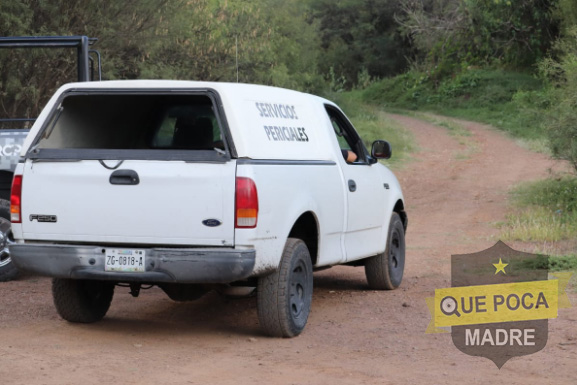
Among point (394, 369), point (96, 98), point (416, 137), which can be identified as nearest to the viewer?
point (394, 369)

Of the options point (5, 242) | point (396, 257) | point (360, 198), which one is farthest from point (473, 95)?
point (360, 198)

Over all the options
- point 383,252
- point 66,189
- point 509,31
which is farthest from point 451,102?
point 66,189

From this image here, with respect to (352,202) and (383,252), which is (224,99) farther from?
(383,252)

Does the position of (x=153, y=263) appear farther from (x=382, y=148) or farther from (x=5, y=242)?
(x=5, y=242)

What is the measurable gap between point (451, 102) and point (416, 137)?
38.1ft

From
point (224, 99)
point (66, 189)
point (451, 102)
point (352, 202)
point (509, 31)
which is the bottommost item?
point (451, 102)

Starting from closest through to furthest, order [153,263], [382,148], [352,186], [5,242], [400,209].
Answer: [153,263]
[352,186]
[382,148]
[5,242]
[400,209]

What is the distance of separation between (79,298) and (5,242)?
96.9 inches

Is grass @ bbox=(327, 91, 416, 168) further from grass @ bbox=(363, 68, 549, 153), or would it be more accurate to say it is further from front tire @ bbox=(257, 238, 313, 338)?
front tire @ bbox=(257, 238, 313, 338)

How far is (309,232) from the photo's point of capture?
7.80 metres

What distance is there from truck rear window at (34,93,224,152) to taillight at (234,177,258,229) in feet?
3.37

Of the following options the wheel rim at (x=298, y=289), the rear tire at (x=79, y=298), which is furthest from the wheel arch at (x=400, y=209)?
the rear tire at (x=79, y=298)

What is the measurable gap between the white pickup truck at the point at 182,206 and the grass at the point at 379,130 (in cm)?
1525

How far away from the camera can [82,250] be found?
6773 mm
